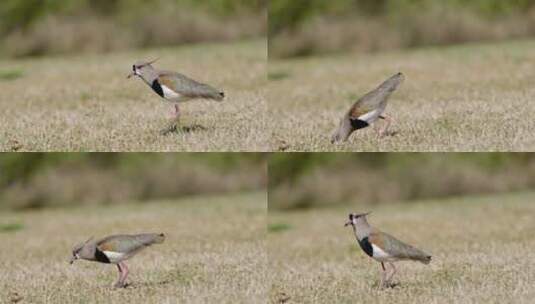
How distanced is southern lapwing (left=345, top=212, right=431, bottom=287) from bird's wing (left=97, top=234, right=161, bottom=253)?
6.72 feet

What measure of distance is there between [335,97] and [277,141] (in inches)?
106

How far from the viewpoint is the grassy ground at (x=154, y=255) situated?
1206 cm

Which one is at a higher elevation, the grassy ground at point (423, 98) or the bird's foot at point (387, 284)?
the grassy ground at point (423, 98)

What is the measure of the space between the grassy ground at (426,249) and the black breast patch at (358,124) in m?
1.57

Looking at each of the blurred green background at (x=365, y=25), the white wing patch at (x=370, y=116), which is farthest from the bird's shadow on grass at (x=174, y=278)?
the blurred green background at (x=365, y=25)

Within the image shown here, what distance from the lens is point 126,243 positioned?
477 inches

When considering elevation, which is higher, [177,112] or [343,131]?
[177,112]

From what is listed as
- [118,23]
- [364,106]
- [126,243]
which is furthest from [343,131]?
[118,23]

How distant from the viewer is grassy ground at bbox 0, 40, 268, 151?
42.7ft

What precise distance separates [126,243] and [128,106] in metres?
2.64

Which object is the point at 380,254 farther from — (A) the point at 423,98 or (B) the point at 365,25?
(B) the point at 365,25

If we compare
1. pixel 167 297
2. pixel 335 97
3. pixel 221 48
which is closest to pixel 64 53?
pixel 221 48

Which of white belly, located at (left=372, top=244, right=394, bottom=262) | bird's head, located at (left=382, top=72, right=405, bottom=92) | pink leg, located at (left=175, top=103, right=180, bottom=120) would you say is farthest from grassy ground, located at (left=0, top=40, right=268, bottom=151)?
white belly, located at (left=372, top=244, right=394, bottom=262)

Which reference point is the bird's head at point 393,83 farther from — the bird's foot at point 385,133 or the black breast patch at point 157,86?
the black breast patch at point 157,86
